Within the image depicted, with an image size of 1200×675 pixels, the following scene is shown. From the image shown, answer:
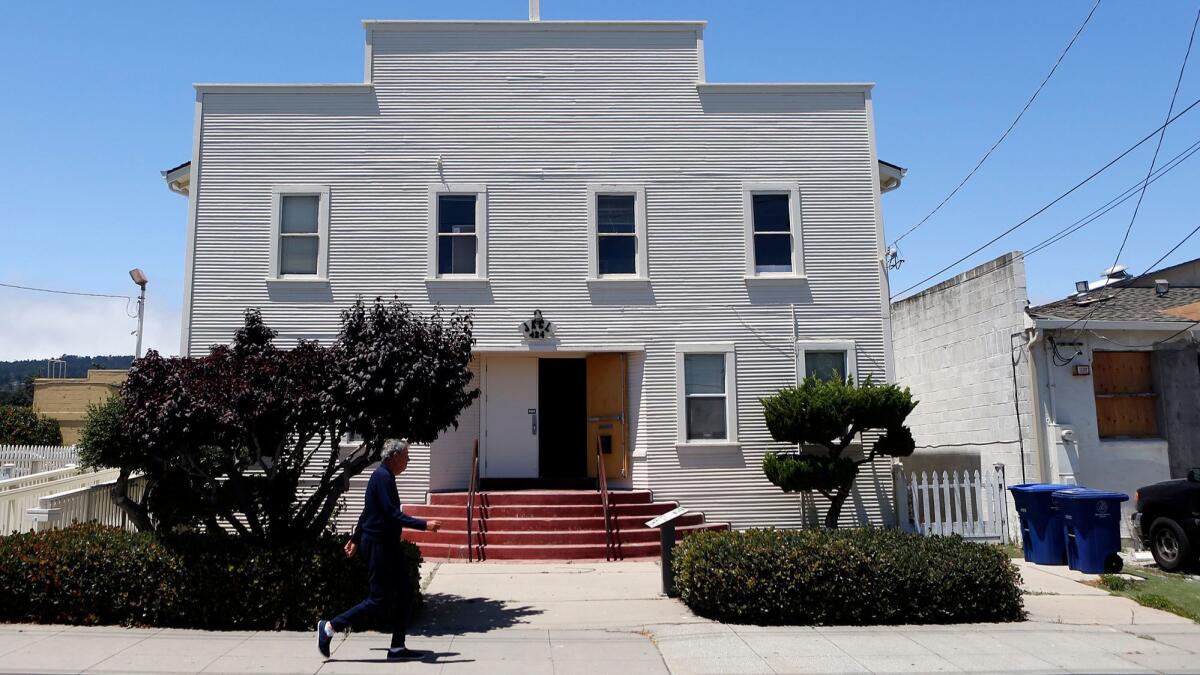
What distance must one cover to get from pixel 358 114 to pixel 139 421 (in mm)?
8470

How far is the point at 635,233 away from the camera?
1512 cm

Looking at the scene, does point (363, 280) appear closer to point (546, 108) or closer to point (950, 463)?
point (546, 108)

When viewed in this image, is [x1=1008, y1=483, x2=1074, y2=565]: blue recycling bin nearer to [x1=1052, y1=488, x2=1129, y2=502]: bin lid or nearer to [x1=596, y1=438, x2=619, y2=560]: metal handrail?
[x1=1052, y1=488, x2=1129, y2=502]: bin lid

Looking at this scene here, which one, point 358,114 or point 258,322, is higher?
point 358,114

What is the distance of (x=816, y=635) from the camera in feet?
26.0

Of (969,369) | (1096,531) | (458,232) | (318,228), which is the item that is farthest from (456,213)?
(1096,531)

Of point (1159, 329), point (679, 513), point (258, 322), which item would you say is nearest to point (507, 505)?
point (679, 513)

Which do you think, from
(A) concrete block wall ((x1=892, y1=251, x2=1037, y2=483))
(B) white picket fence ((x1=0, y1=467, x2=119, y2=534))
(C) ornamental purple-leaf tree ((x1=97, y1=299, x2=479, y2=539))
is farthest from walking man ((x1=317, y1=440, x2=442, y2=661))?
(A) concrete block wall ((x1=892, y1=251, x2=1037, y2=483))

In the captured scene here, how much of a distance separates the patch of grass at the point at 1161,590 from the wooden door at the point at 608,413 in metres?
7.29

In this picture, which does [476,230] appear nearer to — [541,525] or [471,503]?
[471,503]

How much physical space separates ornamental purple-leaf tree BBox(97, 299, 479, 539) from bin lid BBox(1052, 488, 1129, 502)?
8.35m

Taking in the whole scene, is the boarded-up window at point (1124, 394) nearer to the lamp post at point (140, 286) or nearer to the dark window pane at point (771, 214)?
the dark window pane at point (771, 214)

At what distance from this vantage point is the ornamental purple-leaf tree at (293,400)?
27.1 feet

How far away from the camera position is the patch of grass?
9336 mm
